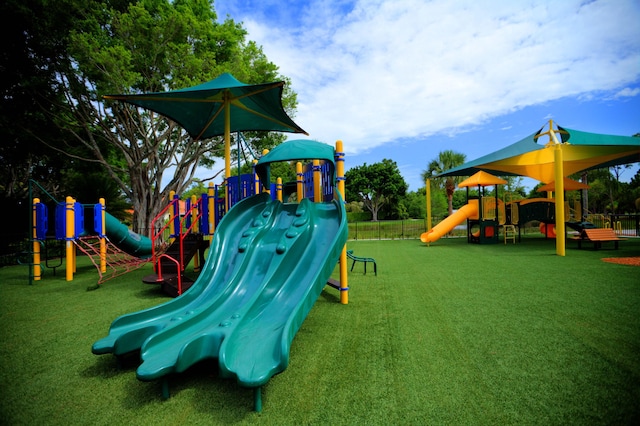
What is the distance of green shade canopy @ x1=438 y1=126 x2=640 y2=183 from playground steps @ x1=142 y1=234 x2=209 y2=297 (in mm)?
12621

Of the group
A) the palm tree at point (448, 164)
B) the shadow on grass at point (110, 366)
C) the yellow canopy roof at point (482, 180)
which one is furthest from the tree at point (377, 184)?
the shadow on grass at point (110, 366)

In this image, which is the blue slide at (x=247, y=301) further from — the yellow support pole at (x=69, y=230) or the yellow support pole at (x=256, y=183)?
the yellow support pole at (x=69, y=230)

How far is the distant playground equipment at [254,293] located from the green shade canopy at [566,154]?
36.6ft

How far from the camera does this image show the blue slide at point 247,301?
107 inches

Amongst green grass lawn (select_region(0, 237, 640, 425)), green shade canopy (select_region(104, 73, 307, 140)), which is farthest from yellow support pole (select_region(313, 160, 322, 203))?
green grass lawn (select_region(0, 237, 640, 425))

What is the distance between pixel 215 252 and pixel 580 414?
4374mm

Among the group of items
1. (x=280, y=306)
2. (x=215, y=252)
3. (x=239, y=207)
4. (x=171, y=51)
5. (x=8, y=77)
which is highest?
(x=171, y=51)

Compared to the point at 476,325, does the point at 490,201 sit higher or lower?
higher

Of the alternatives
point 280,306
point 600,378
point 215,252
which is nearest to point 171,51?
point 215,252

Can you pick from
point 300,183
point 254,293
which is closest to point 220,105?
point 300,183

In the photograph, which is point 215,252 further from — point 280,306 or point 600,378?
point 600,378

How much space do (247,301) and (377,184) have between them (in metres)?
43.6

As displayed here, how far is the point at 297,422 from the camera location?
239 cm

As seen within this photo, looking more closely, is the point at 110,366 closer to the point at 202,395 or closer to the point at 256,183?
the point at 202,395
